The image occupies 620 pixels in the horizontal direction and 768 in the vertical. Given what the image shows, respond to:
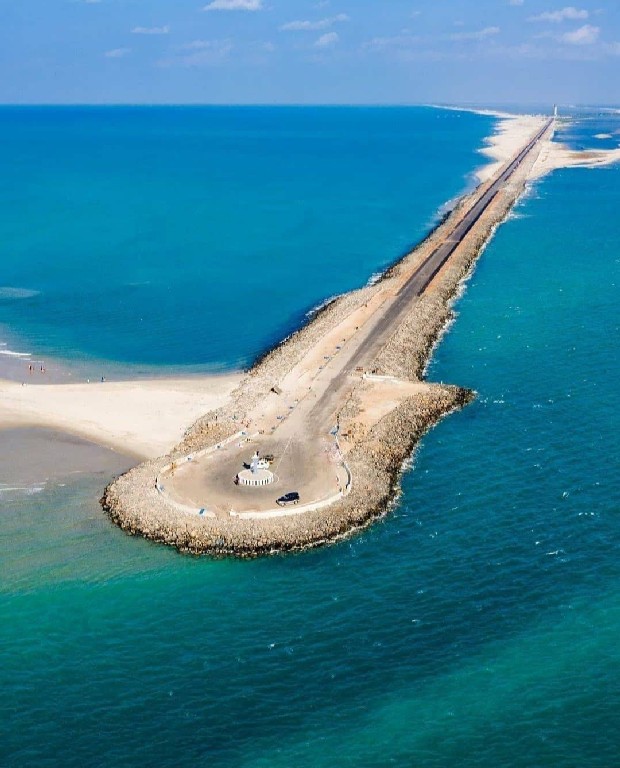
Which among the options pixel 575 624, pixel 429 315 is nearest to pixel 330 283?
pixel 429 315

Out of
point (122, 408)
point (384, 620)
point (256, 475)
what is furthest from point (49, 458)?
point (384, 620)

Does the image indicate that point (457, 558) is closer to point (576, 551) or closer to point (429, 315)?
point (576, 551)

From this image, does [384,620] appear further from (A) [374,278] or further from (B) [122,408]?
(A) [374,278]

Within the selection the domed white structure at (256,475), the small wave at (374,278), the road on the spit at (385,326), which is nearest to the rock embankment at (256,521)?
the domed white structure at (256,475)

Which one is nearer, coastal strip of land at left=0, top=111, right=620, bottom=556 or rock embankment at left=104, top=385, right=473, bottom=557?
rock embankment at left=104, top=385, right=473, bottom=557

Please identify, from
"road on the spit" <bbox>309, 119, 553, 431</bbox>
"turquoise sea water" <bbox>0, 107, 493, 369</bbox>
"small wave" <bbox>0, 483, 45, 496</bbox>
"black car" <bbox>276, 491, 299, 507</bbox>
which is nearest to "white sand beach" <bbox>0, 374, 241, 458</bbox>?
"small wave" <bbox>0, 483, 45, 496</bbox>

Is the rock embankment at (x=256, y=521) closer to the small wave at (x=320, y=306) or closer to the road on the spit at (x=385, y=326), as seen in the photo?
the road on the spit at (x=385, y=326)

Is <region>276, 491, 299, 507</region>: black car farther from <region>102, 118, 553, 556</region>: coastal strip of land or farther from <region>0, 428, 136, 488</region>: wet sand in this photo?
<region>0, 428, 136, 488</region>: wet sand
